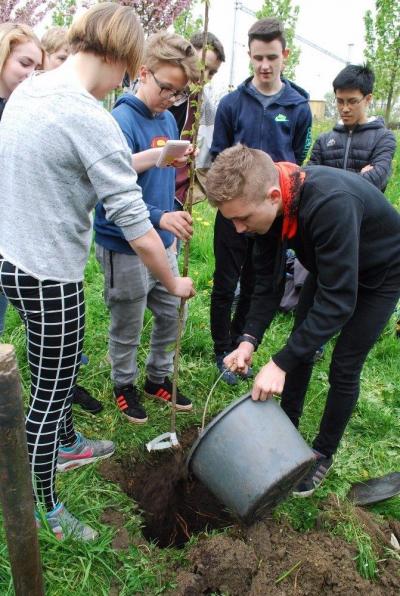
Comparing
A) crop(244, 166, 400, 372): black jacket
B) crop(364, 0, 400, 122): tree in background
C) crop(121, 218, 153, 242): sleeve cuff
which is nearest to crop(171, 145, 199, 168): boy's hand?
crop(244, 166, 400, 372): black jacket

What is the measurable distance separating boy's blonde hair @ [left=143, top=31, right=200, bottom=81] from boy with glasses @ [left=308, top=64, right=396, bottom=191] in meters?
1.54

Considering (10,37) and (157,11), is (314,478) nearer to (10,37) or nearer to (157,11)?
(10,37)

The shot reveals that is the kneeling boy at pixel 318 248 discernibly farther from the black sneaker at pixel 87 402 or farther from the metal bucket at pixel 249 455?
the black sneaker at pixel 87 402

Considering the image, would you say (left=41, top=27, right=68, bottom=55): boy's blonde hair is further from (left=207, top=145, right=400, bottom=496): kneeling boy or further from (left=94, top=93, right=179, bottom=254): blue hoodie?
(left=207, top=145, right=400, bottom=496): kneeling boy

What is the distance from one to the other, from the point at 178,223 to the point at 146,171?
0.34m

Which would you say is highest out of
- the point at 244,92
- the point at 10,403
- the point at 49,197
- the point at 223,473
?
the point at 244,92

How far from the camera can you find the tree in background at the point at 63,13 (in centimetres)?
754

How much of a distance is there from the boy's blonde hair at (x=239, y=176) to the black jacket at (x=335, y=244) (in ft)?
0.58

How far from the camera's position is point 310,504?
2.32 m

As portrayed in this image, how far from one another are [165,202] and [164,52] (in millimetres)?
669

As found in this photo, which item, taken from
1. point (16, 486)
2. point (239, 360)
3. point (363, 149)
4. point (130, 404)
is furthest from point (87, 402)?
point (363, 149)

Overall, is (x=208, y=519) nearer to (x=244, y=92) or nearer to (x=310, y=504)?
(x=310, y=504)

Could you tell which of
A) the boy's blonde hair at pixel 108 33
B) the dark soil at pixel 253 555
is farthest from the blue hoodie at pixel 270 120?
the dark soil at pixel 253 555

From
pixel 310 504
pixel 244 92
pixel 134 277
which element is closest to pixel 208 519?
pixel 310 504
